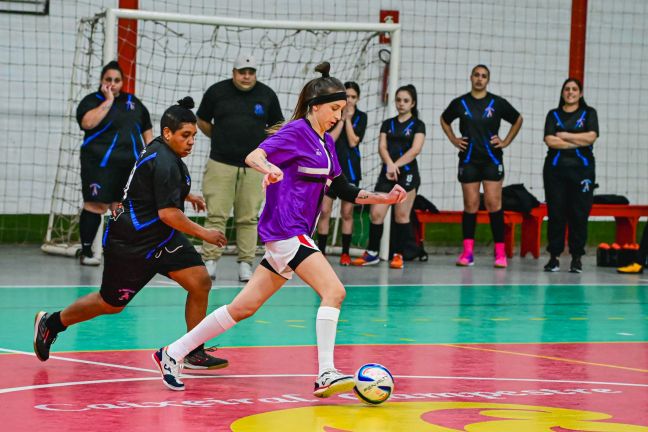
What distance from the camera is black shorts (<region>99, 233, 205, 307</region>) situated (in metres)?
6.55

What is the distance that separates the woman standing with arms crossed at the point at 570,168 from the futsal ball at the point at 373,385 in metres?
7.91

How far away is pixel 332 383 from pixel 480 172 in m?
8.00

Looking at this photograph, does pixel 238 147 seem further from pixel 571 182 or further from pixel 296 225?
pixel 296 225

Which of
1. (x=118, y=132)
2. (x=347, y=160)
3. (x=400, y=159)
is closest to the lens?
(x=118, y=132)

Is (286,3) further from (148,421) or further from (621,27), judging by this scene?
(148,421)

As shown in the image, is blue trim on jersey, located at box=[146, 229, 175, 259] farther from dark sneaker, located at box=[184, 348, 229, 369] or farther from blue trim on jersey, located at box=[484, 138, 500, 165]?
blue trim on jersey, located at box=[484, 138, 500, 165]

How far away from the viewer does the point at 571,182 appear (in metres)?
13.4

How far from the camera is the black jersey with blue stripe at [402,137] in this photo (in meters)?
13.3

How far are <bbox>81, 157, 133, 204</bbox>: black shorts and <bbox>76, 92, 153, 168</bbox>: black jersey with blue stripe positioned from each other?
53mm

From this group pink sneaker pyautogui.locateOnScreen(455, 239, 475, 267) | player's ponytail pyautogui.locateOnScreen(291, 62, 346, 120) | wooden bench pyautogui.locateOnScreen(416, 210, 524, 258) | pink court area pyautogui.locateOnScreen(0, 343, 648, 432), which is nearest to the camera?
pink court area pyautogui.locateOnScreen(0, 343, 648, 432)

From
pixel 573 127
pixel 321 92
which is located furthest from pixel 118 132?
pixel 321 92

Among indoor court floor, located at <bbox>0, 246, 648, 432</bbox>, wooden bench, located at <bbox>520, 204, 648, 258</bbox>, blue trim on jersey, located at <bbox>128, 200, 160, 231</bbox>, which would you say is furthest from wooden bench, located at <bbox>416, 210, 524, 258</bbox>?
blue trim on jersey, located at <bbox>128, 200, 160, 231</bbox>

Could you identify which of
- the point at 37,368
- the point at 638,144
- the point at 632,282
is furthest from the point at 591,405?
the point at 638,144

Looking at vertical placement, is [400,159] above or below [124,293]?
above
